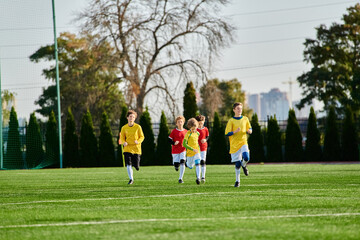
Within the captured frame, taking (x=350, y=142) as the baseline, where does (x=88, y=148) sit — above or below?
above

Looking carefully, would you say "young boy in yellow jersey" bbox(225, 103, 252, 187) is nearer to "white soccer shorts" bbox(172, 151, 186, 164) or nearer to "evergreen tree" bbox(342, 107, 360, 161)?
"white soccer shorts" bbox(172, 151, 186, 164)

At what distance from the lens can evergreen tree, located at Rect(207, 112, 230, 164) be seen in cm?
3259

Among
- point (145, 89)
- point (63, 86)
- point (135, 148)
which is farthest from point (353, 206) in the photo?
point (63, 86)

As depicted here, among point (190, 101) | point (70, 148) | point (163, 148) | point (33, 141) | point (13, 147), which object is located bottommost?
point (163, 148)

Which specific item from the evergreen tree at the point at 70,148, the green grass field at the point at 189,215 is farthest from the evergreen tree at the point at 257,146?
the green grass field at the point at 189,215

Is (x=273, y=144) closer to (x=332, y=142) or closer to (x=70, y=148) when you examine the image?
(x=332, y=142)

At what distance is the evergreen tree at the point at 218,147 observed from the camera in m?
32.6

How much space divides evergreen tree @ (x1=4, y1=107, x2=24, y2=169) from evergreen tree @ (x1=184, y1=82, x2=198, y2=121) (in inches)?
405

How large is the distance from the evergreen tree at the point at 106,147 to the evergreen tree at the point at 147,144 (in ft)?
5.97

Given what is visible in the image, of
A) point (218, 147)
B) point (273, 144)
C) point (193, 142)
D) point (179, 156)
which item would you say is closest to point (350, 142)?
point (273, 144)

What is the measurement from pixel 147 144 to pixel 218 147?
407cm

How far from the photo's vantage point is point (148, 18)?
120ft

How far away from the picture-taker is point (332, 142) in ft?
108

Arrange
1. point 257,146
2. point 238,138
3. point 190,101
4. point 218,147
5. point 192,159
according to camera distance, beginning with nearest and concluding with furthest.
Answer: point 238,138 < point 192,159 < point 218,147 < point 257,146 < point 190,101
